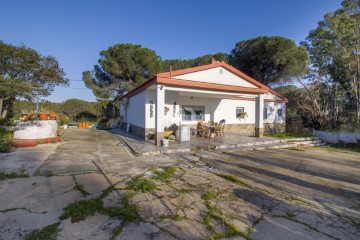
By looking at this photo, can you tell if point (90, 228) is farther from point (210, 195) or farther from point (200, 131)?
point (200, 131)

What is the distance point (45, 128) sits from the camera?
32.2 ft

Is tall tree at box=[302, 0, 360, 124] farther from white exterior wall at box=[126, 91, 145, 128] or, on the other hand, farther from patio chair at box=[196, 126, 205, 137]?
white exterior wall at box=[126, 91, 145, 128]

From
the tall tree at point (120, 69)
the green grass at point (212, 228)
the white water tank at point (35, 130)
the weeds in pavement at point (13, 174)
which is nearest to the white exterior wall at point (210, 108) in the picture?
the white water tank at point (35, 130)

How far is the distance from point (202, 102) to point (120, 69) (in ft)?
37.8

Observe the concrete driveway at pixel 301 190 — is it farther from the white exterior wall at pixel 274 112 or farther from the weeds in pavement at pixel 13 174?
the white exterior wall at pixel 274 112

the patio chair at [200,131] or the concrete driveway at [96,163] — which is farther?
the patio chair at [200,131]

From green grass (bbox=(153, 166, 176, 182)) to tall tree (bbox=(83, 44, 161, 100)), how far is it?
56.6ft

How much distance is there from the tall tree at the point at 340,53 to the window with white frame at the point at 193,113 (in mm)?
9186

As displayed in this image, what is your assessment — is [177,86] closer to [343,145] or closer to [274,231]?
[274,231]

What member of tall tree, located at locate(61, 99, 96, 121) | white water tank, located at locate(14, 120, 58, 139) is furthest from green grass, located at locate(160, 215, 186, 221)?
tall tree, located at locate(61, 99, 96, 121)

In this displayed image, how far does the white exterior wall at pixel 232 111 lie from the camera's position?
15.2 m

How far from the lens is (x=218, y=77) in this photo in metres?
11.3

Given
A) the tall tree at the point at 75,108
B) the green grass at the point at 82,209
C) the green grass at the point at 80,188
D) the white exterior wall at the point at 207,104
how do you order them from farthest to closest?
the tall tree at the point at 75,108
the white exterior wall at the point at 207,104
the green grass at the point at 80,188
the green grass at the point at 82,209

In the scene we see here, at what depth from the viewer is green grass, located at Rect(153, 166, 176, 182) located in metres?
5.02
